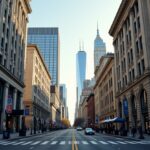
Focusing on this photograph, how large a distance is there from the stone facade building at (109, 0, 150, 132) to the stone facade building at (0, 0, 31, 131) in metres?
25.1

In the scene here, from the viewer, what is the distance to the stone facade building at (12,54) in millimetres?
48625

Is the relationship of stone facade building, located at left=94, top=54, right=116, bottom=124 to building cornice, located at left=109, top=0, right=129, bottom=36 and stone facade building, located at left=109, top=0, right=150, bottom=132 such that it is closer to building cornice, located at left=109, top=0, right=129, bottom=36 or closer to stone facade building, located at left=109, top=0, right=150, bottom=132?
building cornice, located at left=109, top=0, right=129, bottom=36

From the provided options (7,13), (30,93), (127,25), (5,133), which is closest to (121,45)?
(127,25)

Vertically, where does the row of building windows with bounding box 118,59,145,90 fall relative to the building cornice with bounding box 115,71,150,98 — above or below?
above

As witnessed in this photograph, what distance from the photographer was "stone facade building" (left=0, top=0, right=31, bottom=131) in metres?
48.6

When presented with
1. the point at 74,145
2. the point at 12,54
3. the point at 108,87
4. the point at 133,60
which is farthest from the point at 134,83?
the point at 108,87

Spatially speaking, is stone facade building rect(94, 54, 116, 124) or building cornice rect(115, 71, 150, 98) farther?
stone facade building rect(94, 54, 116, 124)

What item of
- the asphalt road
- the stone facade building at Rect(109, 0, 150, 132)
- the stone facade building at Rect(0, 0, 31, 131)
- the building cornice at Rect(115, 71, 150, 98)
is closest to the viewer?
the asphalt road

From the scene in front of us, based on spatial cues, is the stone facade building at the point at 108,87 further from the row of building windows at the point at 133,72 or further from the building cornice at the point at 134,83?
the building cornice at the point at 134,83

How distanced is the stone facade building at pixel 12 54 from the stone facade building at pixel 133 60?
987 inches

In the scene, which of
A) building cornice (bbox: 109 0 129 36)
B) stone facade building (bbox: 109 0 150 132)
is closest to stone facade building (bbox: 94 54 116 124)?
building cornice (bbox: 109 0 129 36)

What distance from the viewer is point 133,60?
171ft

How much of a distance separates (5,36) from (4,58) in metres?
4.93

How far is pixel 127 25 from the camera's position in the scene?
58.4 m
